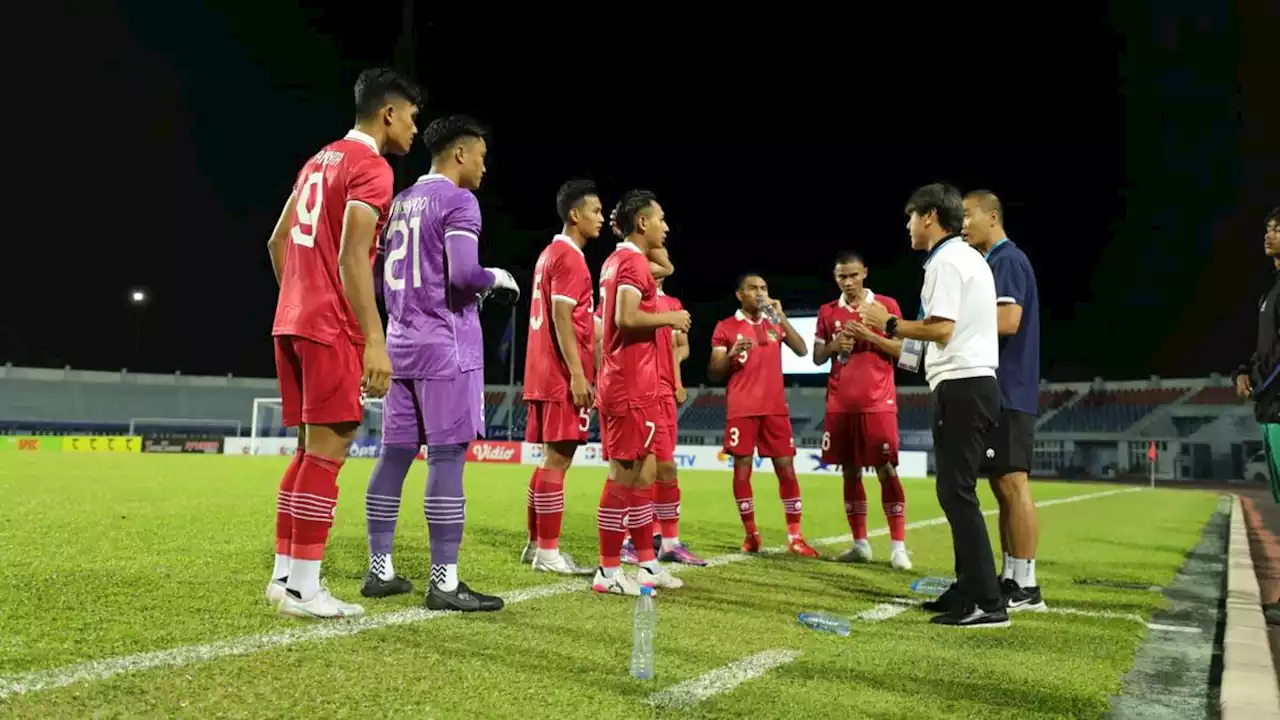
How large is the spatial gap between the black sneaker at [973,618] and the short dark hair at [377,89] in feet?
11.8

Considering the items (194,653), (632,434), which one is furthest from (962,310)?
(194,653)

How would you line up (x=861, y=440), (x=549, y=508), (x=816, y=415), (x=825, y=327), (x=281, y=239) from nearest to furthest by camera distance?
(x=281, y=239) < (x=549, y=508) < (x=861, y=440) < (x=825, y=327) < (x=816, y=415)

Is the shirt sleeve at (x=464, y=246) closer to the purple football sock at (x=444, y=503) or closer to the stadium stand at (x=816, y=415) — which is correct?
the purple football sock at (x=444, y=503)

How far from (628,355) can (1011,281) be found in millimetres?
2304

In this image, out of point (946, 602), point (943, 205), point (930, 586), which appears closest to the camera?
point (946, 602)

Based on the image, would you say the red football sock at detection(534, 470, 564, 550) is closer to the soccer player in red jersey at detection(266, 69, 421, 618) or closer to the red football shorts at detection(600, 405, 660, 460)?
the red football shorts at detection(600, 405, 660, 460)

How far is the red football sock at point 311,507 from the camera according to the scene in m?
3.39

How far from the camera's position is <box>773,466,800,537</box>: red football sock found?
22.4ft

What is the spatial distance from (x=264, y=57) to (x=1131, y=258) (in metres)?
43.2

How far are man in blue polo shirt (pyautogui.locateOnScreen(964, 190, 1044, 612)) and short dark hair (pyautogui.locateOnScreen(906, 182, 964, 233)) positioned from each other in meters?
0.56

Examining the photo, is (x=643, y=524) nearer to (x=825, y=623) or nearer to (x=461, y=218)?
(x=825, y=623)

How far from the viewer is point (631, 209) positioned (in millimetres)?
4941

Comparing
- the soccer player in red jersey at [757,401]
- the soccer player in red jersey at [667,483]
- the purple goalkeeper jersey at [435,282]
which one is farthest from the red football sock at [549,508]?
the soccer player in red jersey at [757,401]

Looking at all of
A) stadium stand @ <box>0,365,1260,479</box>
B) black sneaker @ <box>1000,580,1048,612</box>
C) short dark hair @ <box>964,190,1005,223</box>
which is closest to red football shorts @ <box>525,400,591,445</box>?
black sneaker @ <box>1000,580,1048,612</box>
